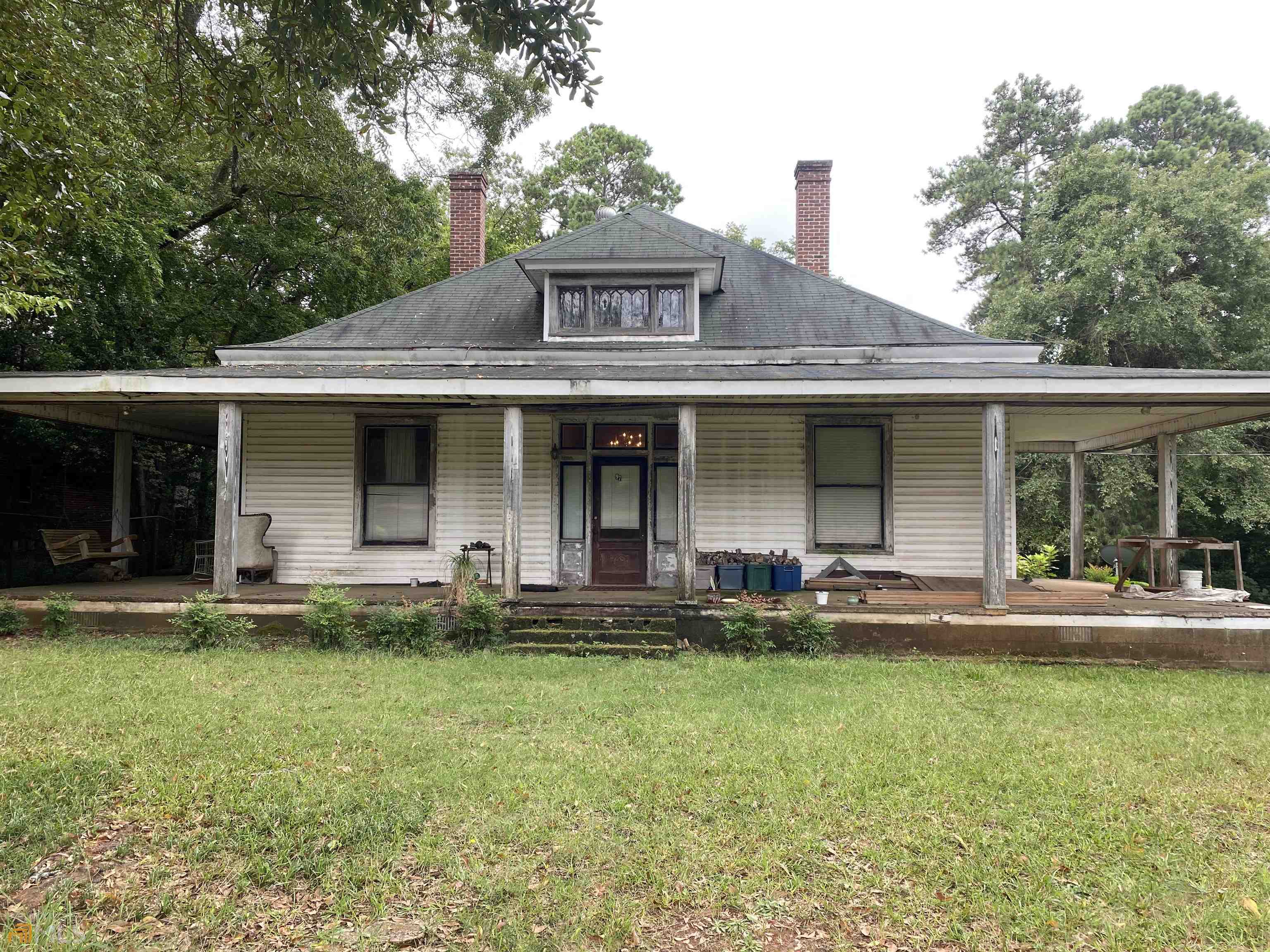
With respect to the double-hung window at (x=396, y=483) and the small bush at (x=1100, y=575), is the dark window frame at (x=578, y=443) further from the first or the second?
the small bush at (x=1100, y=575)

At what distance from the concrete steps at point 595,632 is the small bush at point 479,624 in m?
0.18

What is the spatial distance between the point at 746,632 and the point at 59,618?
26.3ft

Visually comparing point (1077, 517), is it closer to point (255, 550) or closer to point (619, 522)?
point (619, 522)

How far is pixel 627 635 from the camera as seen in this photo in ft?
26.0

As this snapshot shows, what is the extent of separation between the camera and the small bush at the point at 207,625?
25.4ft

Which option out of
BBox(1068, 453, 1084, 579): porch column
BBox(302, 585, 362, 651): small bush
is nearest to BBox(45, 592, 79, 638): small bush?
BBox(302, 585, 362, 651): small bush

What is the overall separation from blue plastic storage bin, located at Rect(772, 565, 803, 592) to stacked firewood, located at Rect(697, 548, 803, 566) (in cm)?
11

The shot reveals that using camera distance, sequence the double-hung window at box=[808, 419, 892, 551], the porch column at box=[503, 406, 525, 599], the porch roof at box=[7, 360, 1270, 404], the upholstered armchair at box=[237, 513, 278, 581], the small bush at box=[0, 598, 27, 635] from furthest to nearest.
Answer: the double-hung window at box=[808, 419, 892, 551], the upholstered armchair at box=[237, 513, 278, 581], the porch column at box=[503, 406, 525, 599], the small bush at box=[0, 598, 27, 635], the porch roof at box=[7, 360, 1270, 404]

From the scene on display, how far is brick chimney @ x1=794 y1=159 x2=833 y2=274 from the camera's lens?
12711 mm

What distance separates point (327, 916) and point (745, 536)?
770 cm

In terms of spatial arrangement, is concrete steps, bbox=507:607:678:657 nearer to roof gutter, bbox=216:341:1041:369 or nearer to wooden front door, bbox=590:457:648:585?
wooden front door, bbox=590:457:648:585

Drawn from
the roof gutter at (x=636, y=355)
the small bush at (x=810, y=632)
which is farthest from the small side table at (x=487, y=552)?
the small bush at (x=810, y=632)

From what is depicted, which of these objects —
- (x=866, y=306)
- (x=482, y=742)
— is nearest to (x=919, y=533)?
(x=866, y=306)

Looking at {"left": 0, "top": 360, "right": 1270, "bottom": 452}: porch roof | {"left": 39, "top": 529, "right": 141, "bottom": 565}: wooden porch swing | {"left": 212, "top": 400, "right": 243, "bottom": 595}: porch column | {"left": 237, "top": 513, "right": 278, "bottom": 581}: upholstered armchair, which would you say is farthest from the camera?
{"left": 39, "top": 529, "right": 141, "bottom": 565}: wooden porch swing
